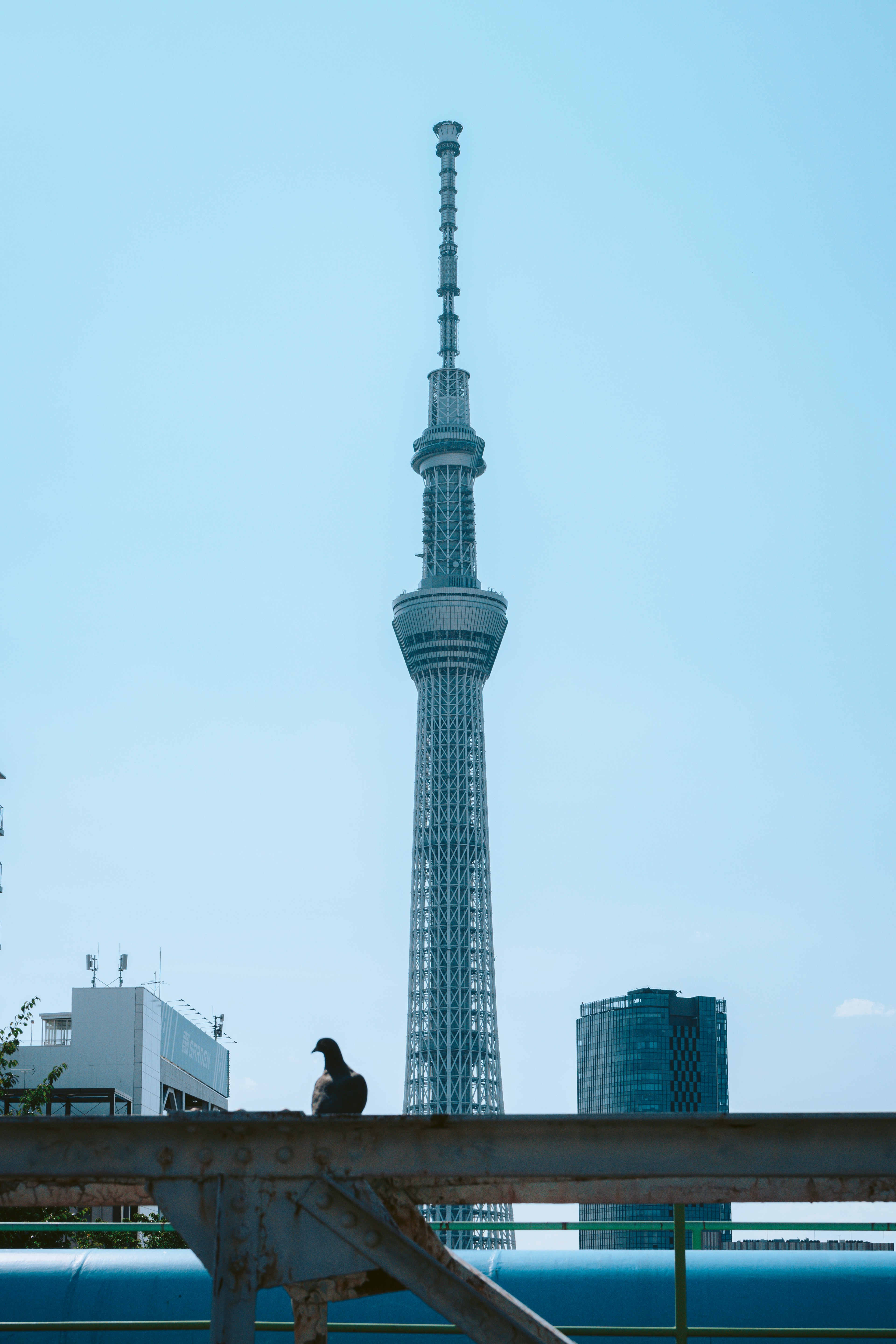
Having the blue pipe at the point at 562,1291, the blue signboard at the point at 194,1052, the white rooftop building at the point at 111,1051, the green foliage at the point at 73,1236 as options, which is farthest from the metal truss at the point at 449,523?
the blue pipe at the point at 562,1291

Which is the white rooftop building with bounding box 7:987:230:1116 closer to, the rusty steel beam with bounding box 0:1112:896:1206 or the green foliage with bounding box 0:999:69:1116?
the green foliage with bounding box 0:999:69:1116

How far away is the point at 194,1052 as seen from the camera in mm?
104625

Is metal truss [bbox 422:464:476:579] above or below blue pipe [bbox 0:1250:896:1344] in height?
above

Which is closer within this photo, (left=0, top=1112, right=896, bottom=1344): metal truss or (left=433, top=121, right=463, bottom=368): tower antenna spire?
(left=0, top=1112, right=896, bottom=1344): metal truss

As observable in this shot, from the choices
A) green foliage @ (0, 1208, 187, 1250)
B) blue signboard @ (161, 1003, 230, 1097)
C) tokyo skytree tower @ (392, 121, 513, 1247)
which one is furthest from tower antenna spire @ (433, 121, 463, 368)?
green foliage @ (0, 1208, 187, 1250)

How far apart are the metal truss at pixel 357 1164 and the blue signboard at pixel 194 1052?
8920 centimetres

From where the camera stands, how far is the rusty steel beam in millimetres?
6906

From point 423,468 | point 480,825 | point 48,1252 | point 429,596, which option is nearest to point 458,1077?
point 480,825

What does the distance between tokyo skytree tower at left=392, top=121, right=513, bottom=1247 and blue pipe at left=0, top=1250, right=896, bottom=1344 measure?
118 m

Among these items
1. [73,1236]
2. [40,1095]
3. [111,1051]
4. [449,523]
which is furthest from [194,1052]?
[449,523]

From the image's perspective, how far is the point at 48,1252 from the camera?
42.3ft

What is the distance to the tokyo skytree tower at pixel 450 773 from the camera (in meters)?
139

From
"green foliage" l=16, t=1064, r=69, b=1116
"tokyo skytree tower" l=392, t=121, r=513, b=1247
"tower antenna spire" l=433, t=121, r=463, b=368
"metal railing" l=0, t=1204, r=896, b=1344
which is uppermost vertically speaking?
"tower antenna spire" l=433, t=121, r=463, b=368

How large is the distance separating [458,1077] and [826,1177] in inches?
5294
